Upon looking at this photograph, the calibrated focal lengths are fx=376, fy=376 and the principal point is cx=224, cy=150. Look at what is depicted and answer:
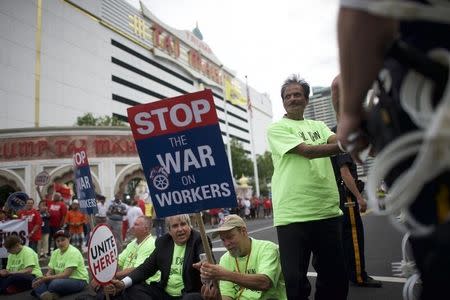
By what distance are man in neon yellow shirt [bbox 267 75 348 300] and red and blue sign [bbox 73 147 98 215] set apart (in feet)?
15.3

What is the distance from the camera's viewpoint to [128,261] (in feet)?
16.3

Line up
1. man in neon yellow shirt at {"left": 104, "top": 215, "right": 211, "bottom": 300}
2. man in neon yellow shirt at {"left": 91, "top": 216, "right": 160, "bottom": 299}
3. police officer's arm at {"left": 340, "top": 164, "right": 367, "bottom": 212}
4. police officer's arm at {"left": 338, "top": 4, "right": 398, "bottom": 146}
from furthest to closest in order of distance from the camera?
man in neon yellow shirt at {"left": 91, "top": 216, "right": 160, "bottom": 299}, police officer's arm at {"left": 340, "top": 164, "right": 367, "bottom": 212}, man in neon yellow shirt at {"left": 104, "top": 215, "right": 211, "bottom": 300}, police officer's arm at {"left": 338, "top": 4, "right": 398, "bottom": 146}

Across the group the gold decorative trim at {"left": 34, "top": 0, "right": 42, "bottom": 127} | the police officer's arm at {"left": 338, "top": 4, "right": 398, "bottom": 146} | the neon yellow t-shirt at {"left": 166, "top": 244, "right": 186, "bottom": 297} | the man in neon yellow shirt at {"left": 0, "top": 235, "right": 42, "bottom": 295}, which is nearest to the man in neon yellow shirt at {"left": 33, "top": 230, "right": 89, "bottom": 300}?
the man in neon yellow shirt at {"left": 0, "top": 235, "right": 42, "bottom": 295}

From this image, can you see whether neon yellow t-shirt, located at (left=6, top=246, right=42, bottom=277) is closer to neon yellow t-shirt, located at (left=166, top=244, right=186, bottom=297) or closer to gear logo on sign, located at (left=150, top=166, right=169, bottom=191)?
neon yellow t-shirt, located at (left=166, top=244, right=186, bottom=297)

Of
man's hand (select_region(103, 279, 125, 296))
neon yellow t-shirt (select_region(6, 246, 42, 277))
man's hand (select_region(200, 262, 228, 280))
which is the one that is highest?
man's hand (select_region(200, 262, 228, 280))

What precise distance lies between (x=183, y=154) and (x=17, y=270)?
554cm

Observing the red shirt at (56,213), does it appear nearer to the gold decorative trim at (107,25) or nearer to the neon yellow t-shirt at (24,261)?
the neon yellow t-shirt at (24,261)

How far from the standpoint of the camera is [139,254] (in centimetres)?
450

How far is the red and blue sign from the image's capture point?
6.52 m

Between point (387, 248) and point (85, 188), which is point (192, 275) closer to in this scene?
point (85, 188)

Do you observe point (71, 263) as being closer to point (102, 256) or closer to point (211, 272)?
point (102, 256)

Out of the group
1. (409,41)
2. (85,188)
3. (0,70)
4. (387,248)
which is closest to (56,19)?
(0,70)

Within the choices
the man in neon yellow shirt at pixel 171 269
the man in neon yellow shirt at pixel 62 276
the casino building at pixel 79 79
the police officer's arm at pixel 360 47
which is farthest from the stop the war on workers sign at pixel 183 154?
the casino building at pixel 79 79

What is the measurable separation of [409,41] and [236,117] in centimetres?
7435
